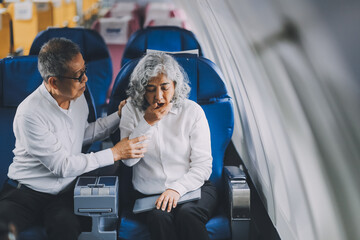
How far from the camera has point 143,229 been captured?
2.38m

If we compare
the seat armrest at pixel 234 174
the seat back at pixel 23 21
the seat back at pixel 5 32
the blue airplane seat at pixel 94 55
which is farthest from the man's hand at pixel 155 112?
the seat back at pixel 23 21

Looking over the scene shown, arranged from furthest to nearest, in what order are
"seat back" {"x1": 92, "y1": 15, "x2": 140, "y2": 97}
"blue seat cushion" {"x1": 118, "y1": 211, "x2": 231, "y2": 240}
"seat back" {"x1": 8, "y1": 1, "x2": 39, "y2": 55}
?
"seat back" {"x1": 8, "y1": 1, "x2": 39, "y2": 55} < "seat back" {"x1": 92, "y1": 15, "x2": 140, "y2": 97} < "blue seat cushion" {"x1": 118, "y1": 211, "x2": 231, "y2": 240}

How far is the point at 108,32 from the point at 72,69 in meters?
3.15

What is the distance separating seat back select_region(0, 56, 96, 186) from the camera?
8.87ft

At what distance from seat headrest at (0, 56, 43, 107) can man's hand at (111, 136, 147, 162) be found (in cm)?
73

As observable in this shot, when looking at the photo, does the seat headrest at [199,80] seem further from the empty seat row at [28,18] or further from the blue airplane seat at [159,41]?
the empty seat row at [28,18]

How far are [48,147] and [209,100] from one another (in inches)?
38.1

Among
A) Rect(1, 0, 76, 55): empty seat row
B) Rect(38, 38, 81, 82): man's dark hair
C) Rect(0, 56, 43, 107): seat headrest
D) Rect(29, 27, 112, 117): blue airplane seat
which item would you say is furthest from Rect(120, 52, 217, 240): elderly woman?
Rect(1, 0, 76, 55): empty seat row

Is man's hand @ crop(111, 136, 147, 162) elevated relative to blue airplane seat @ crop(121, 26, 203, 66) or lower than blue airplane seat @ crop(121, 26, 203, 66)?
lower

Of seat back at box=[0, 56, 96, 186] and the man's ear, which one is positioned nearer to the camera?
the man's ear

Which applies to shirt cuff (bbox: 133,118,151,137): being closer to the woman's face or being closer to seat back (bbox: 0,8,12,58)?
the woman's face

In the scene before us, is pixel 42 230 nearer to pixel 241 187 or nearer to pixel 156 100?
pixel 156 100

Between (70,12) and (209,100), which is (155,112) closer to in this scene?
(209,100)

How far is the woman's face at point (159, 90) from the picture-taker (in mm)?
2418
